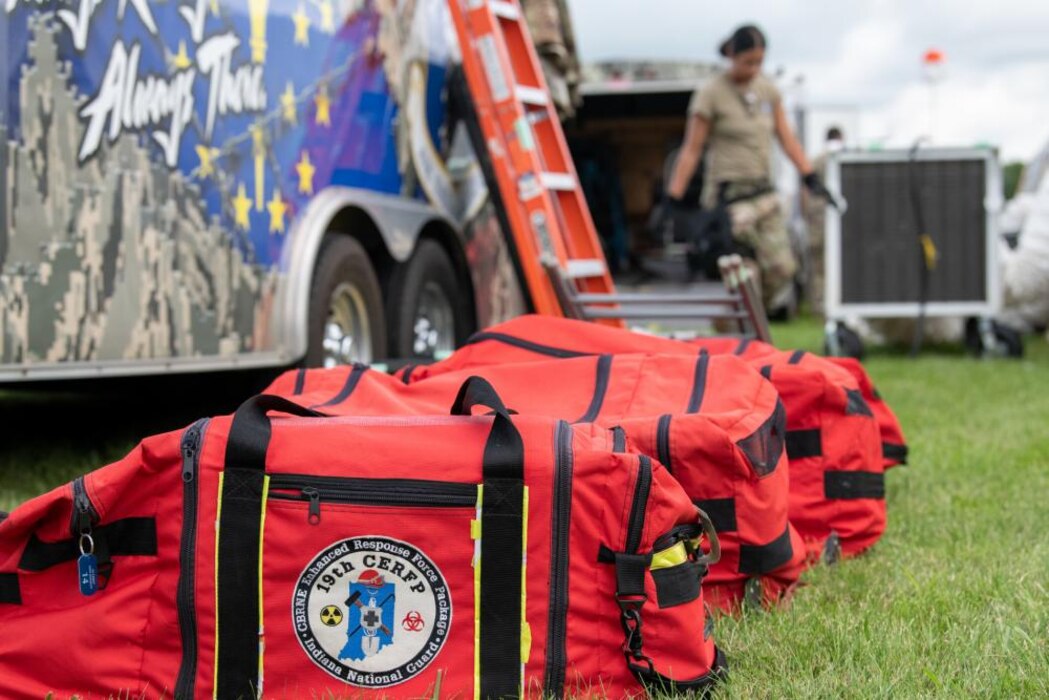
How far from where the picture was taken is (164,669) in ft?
6.13

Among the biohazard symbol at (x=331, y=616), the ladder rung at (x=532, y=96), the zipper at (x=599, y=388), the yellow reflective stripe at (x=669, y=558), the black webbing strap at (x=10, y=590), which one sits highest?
the ladder rung at (x=532, y=96)

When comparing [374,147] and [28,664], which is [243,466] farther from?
[374,147]

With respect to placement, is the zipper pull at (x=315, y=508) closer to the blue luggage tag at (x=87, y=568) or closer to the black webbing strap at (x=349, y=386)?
the blue luggage tag at (x=87, y=568)

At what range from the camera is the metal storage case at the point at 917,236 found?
24.8 feet

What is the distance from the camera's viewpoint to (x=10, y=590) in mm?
1893

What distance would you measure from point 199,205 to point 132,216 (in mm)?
291

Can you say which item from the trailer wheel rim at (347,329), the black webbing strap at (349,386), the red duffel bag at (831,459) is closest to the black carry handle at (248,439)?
the black webbing strap at (349,386)

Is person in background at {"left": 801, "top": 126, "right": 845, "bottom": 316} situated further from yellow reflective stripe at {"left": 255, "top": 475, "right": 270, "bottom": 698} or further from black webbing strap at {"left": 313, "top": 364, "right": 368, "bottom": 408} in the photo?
yellow reflective stripe at {"left": 255, "top": 475, "right": 270, "bottom": 698}

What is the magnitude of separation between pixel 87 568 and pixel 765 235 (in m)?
5.27

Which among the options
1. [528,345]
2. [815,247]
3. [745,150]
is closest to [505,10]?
[745,150]

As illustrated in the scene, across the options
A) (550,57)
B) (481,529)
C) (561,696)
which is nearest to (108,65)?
(481,529)

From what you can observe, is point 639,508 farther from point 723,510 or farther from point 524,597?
point 723,510

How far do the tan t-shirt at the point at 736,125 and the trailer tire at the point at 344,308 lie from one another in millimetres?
2650

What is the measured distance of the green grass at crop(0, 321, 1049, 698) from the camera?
187 centimetres
